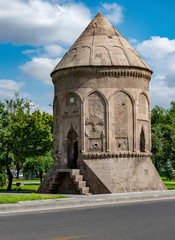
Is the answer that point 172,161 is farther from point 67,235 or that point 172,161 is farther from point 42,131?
point 67,235

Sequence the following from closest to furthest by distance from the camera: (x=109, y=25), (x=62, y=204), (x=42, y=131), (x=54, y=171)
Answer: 1. (x=62, y=204)
2. (x=54, y=171)
3. (x=109, y=25)
4. (x=42, y=131)

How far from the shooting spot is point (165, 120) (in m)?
66.9

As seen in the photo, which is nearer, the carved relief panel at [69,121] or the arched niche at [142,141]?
the carved relief panel at [69,121]

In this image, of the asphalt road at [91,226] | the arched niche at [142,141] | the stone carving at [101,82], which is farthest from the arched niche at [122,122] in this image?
the asphalt road at [91,226]

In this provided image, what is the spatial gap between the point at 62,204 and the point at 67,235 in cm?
664

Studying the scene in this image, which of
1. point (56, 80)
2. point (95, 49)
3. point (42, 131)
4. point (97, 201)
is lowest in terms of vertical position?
point (97, 201)

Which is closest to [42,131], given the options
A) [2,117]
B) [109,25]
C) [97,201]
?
[2,117]

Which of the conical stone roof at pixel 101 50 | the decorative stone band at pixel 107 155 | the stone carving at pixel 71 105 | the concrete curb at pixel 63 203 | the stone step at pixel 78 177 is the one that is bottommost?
the concrete curb at pixel 63 203

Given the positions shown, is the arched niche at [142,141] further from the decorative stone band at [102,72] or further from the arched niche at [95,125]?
the decorative stone band at [102,72]

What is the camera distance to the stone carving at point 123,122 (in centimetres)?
2253

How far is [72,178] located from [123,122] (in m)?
4.33

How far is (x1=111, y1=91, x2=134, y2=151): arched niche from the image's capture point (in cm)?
2247

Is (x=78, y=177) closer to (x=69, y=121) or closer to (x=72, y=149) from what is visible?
(x=72, y=149)

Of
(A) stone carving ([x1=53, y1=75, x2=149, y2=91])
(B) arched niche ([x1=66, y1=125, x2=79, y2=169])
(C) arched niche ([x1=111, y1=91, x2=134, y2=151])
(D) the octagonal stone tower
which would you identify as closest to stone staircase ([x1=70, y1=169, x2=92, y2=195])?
(D) the octagonal stone tower
